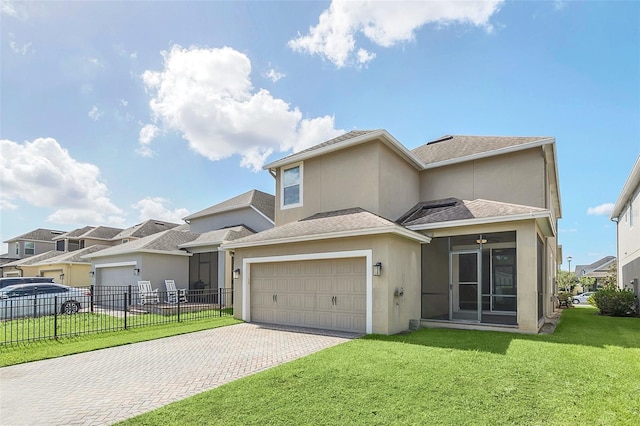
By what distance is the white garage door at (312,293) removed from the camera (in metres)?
10.7

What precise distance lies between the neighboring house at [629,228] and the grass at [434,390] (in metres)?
11.4

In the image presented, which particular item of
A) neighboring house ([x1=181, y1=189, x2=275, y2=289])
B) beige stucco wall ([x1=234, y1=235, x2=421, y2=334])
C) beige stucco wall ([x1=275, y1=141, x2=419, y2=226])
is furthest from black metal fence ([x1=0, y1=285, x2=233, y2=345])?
beige stucco wall ([x1=234, y1=235, x2=421, y2=334])

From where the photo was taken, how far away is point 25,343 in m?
9.99

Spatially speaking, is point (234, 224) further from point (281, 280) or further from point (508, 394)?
point (508, 394)

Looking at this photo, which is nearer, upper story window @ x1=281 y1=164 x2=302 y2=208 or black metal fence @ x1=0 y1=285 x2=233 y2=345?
black metal fence @ x1=0 y1=285 x2=233 y2=345

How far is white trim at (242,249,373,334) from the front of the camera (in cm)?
1021

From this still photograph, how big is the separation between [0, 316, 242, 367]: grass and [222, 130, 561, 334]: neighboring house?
2.19 meters

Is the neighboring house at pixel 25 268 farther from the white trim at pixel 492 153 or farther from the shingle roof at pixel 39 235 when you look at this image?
the white trim at pixel 492 153

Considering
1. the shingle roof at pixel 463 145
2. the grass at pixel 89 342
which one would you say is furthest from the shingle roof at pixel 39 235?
the shingle roof at pixel 463 145

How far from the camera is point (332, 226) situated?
11461mm

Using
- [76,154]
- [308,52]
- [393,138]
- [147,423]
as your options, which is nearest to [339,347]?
[147,423]

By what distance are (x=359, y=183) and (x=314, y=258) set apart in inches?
139

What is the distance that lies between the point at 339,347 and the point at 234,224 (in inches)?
624

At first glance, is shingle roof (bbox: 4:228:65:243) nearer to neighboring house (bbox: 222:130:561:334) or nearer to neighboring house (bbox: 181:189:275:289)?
neighboring house (bbox: 181:189:275:289)
